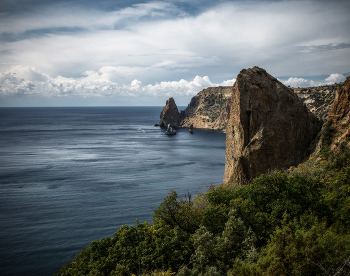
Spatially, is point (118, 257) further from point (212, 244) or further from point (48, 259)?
point (48, 259)

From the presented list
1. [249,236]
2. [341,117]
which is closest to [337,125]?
[341,117]

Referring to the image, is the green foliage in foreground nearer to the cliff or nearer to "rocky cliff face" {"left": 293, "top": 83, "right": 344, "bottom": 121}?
the cliff

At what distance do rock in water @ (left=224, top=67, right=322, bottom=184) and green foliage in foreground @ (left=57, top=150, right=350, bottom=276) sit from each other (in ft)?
46.1

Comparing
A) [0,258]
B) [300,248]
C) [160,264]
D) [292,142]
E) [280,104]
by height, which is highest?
[280,104]

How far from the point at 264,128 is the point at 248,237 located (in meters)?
25.0

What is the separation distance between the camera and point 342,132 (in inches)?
1270

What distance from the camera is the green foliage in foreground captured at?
12.6m

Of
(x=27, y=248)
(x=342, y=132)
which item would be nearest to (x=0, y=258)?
(x=27, y=248)

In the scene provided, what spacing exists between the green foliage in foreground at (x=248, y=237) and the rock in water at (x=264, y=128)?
46.1 ft

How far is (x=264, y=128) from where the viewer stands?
129ft

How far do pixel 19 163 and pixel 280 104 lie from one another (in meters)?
77.4

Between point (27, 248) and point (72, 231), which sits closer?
point (27, 248)

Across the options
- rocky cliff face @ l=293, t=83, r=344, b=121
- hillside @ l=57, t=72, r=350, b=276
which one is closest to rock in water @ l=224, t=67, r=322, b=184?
hillside @ l=57, t=72, r=350, b=276

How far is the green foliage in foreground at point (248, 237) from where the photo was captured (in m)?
12.6
